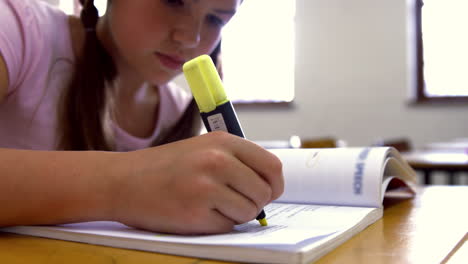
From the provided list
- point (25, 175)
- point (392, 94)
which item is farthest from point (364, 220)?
point (392, 94)

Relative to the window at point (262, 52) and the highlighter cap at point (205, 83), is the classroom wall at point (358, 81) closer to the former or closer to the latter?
the window at point (262, 52)

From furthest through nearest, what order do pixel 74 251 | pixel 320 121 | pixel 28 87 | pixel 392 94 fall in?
pixel 320 121
pixel 392 94
pixel 28 87
pixel 74 251

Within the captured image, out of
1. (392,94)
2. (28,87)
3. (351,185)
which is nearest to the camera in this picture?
(351,185)

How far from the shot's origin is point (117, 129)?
0.86m

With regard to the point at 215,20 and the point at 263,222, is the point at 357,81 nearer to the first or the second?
the point at 215,20

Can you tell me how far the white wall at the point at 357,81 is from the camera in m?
3.29

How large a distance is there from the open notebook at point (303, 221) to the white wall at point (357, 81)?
107 inches

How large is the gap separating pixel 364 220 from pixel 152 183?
0.22 metres

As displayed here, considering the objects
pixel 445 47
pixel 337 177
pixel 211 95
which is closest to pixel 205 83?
pixel 211 95

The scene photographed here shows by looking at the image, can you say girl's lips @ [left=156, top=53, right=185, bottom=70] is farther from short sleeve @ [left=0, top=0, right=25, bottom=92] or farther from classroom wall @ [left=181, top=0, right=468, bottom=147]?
classroom wall @ [left=181, top=0, right=468, bottom=147]

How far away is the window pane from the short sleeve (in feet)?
10.1

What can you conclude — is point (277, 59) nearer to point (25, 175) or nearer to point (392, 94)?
point (392, 94)

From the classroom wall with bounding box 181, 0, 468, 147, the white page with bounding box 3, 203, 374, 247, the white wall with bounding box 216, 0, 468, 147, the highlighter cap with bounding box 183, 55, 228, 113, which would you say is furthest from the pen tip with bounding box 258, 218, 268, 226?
the classroom wall with bounding box 181, 0, 468, 147

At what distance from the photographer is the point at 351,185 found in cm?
59
